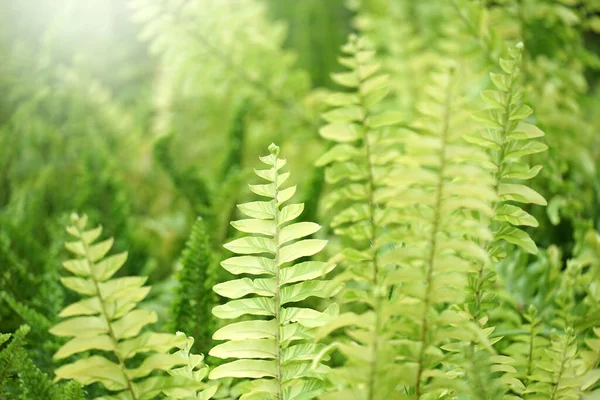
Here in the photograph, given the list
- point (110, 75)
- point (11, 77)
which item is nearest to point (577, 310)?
point (11, 77)

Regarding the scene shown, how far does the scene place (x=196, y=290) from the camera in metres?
0.65

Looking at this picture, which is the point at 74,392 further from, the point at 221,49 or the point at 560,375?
the point at 221,49

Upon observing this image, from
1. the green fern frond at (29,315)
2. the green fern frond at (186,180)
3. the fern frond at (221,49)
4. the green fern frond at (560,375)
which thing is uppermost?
the fern frond at (221,49)

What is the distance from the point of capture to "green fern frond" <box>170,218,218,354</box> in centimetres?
63

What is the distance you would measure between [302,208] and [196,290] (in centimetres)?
23

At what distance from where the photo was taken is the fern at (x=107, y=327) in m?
0.39

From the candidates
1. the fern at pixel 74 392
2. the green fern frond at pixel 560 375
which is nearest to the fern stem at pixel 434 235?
the green fern frond at pixel 560 375

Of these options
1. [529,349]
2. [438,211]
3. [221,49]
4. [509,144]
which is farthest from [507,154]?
[221,49]

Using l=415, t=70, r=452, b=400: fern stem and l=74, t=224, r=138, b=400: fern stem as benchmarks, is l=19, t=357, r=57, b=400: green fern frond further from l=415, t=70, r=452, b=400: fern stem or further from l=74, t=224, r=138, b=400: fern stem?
l=415, t=70, r=452, b=400: fern stem

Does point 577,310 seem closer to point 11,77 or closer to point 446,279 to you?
point 446,279

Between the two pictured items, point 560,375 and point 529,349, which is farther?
point 529,349

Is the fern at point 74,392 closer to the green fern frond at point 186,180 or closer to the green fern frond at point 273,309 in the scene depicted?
the green fern frond at point 273,309

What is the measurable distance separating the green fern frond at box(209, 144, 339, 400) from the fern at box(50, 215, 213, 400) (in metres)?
0.07

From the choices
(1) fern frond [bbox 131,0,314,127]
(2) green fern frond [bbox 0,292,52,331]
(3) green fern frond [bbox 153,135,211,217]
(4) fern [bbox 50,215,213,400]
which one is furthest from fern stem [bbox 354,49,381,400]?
(1) fern frond [bbox 131,0,314,127]
